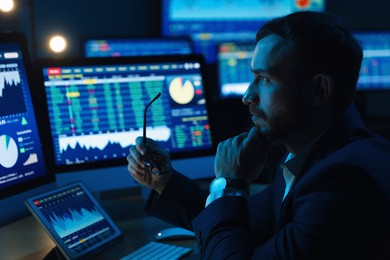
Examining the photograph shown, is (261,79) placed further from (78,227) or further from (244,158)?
(78,227)

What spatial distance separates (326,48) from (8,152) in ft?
2.69

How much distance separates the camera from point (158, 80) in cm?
175

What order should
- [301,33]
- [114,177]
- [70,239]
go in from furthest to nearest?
[114,177], [70,239], [301,33]

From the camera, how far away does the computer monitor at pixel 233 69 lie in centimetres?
383

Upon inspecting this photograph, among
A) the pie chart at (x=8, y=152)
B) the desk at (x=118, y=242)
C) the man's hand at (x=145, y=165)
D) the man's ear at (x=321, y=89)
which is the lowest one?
the desk at (x=118, y=242)

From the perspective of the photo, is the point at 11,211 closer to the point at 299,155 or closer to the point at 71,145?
the point at 71,145

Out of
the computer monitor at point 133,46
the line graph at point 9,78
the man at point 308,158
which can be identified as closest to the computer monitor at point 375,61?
the computer monitor at point 133,46

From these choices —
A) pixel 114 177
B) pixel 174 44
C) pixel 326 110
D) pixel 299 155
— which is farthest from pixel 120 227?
Result: pixel 174 44

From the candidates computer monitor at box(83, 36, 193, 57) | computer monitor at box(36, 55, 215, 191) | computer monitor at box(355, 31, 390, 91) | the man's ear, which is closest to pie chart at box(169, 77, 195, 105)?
computer monitor at box(36, 55, 215, 191)

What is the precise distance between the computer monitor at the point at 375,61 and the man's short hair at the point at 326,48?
3188 mm

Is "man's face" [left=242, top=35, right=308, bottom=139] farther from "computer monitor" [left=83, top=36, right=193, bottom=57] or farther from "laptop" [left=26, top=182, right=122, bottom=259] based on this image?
"computer monitor" [left=83, top=36, right=193, bottom=57]

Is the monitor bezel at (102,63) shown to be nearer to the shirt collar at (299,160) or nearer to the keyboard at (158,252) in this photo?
the keyboard at (158,252)

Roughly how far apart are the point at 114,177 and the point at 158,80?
1.13 feet

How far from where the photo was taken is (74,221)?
1.38 metres
